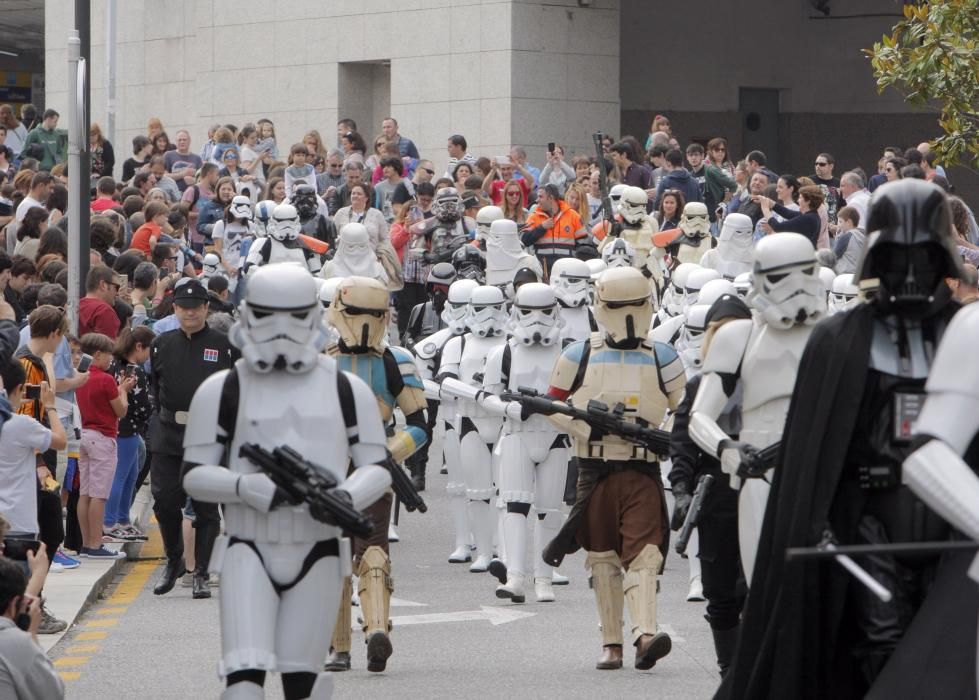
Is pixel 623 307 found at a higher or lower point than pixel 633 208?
lower

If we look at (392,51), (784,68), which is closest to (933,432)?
(392,51)

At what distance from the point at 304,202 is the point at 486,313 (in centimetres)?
539

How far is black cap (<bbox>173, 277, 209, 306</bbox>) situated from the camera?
11.9 metres

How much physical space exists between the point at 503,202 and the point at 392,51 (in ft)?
40.9

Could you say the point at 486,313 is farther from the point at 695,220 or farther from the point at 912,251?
the point at 912,251

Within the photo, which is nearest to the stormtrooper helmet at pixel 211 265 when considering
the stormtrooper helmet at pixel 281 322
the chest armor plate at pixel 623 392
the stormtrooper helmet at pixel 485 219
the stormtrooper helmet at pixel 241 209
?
the stormtrooper helmet at pixel 241 209

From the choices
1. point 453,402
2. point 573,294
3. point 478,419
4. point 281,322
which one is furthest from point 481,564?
point 281,322

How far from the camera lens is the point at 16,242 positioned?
1619cm

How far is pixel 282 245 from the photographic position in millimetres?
17078

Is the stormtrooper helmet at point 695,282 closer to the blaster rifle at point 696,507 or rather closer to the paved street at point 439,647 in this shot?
the paved street at point 439,647

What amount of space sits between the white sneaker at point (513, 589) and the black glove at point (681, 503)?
3.25 m

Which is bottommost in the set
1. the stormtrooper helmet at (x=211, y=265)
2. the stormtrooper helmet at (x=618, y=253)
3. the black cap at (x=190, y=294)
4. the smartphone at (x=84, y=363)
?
the smartphone at (x=84, y=363)

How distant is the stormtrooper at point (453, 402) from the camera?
13367 mm

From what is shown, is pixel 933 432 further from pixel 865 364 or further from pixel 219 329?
pixel 219 329
